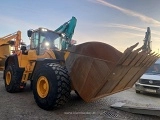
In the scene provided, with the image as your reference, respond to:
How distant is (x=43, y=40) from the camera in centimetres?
686

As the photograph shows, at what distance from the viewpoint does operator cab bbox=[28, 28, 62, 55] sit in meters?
6.77

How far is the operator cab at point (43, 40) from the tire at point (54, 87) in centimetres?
182

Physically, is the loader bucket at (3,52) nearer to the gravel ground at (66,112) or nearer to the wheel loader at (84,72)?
the gravel ground at (66,112)

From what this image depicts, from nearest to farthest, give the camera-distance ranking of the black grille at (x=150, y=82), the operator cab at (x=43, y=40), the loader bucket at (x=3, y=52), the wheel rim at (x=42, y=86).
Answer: the wheel rim at (x=42, y=86) → the operator cab at (x=43, y=40) → the black grille at (x=150, y=82) → the loader bucket at (x=3, y=52)

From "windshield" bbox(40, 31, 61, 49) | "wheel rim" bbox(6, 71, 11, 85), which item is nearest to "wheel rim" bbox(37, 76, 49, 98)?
"windshield" bbox(40, 31, 61, 49)

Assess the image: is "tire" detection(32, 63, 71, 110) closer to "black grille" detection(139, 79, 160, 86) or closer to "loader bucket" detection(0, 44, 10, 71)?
"black grille" detection(139, 79, 160, 86)

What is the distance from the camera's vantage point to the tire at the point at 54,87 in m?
4.62

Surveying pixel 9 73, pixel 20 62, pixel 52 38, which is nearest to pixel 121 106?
pixel 52 38

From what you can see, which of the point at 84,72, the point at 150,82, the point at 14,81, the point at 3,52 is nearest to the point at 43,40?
the point at 14,81

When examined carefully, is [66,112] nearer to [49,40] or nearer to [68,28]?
[49,40]

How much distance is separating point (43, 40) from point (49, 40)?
0.22 metres

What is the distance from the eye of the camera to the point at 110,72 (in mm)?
4125

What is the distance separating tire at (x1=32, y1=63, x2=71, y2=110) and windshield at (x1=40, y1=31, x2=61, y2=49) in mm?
1870

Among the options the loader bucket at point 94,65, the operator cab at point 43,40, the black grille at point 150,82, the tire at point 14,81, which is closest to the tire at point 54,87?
the loader bucket at point 94,65
